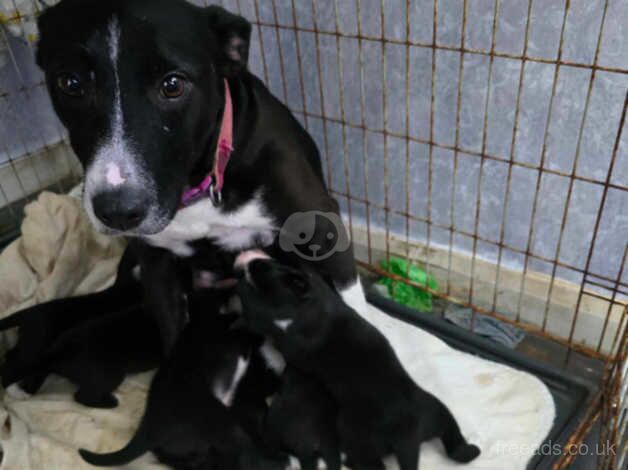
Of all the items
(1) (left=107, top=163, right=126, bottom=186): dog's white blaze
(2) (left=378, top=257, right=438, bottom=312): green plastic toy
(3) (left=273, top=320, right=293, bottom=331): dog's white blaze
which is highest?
(1) (left=107, top=163, right=126, bottom=186): dog's white blaze

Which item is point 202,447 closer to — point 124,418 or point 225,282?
point 124,418

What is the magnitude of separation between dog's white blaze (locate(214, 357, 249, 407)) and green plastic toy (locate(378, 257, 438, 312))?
737 millimetres

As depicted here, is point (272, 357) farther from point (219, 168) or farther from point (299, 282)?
point (219, 168)

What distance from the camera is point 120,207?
3.32 ft

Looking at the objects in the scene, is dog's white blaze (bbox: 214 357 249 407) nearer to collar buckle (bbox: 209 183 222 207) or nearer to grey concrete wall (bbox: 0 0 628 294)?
collar buckle (bbox: 209 183 222 207)

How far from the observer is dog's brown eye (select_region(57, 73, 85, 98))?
41.6 inches

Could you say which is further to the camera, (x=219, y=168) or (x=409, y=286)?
(x=409, y=286)

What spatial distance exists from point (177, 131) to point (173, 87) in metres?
0.08

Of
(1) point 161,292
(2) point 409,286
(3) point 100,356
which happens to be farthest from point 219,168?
(2) point 409,286

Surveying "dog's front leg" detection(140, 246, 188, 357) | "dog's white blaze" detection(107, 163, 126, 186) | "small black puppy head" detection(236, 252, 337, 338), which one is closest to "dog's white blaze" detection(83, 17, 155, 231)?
"dog's white blaze" detection(107, 163, 126, 186)

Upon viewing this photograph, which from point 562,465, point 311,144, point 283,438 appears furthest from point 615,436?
point 311,144

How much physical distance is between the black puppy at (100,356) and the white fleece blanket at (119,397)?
58mm

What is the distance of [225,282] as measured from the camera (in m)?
1.64

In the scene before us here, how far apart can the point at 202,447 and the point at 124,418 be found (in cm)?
36
